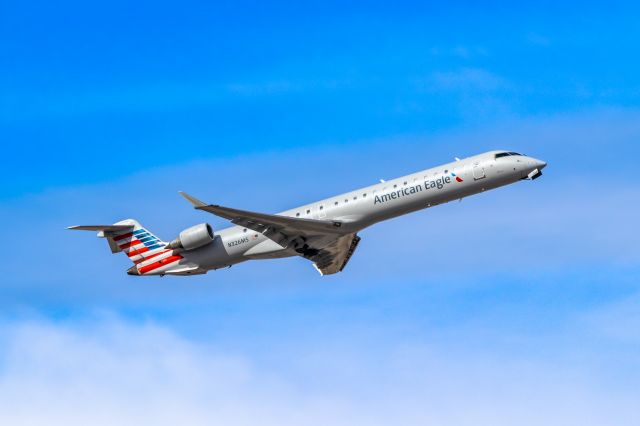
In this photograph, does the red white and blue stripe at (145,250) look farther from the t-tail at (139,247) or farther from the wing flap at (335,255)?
the wing flap at (335,255)

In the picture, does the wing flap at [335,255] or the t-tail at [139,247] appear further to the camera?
the t-tail at [139,247]

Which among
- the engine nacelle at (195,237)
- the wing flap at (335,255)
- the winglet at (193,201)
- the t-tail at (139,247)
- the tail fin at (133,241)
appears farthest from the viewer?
the tail fin at (133,241)

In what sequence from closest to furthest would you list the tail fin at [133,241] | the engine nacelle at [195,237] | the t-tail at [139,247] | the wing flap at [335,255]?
the engine nacelle at [195,237]
the wing flap at [335,255]
the t-tail at [139,247]
the tail fin at [133,241]

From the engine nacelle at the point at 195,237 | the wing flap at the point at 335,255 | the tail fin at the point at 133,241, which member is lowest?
the wing flap at the point at 335,255

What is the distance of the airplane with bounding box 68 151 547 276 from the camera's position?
48.3 metres

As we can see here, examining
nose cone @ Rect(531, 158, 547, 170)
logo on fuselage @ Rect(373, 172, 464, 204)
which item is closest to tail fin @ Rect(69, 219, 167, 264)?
logo on fuselage @ Rect(373, 172, 464, 204)

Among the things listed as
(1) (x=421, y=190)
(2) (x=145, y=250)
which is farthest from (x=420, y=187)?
(2) (x=145, y=250)

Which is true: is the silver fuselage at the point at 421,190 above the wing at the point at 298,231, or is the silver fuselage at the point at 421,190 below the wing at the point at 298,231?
above

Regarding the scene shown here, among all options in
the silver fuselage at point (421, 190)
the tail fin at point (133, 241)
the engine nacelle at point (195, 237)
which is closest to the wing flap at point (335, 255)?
the silver fuselage at point (421, 190)

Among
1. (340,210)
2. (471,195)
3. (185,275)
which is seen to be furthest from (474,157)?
(185,275)

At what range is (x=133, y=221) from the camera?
55.9 meters

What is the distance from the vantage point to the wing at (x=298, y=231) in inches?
1900

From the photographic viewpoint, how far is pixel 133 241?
5538cm

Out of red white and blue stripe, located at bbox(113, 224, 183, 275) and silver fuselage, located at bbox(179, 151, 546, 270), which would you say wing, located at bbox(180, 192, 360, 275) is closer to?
silver fuselage, located at bbox(179, 151, 546, 270)
